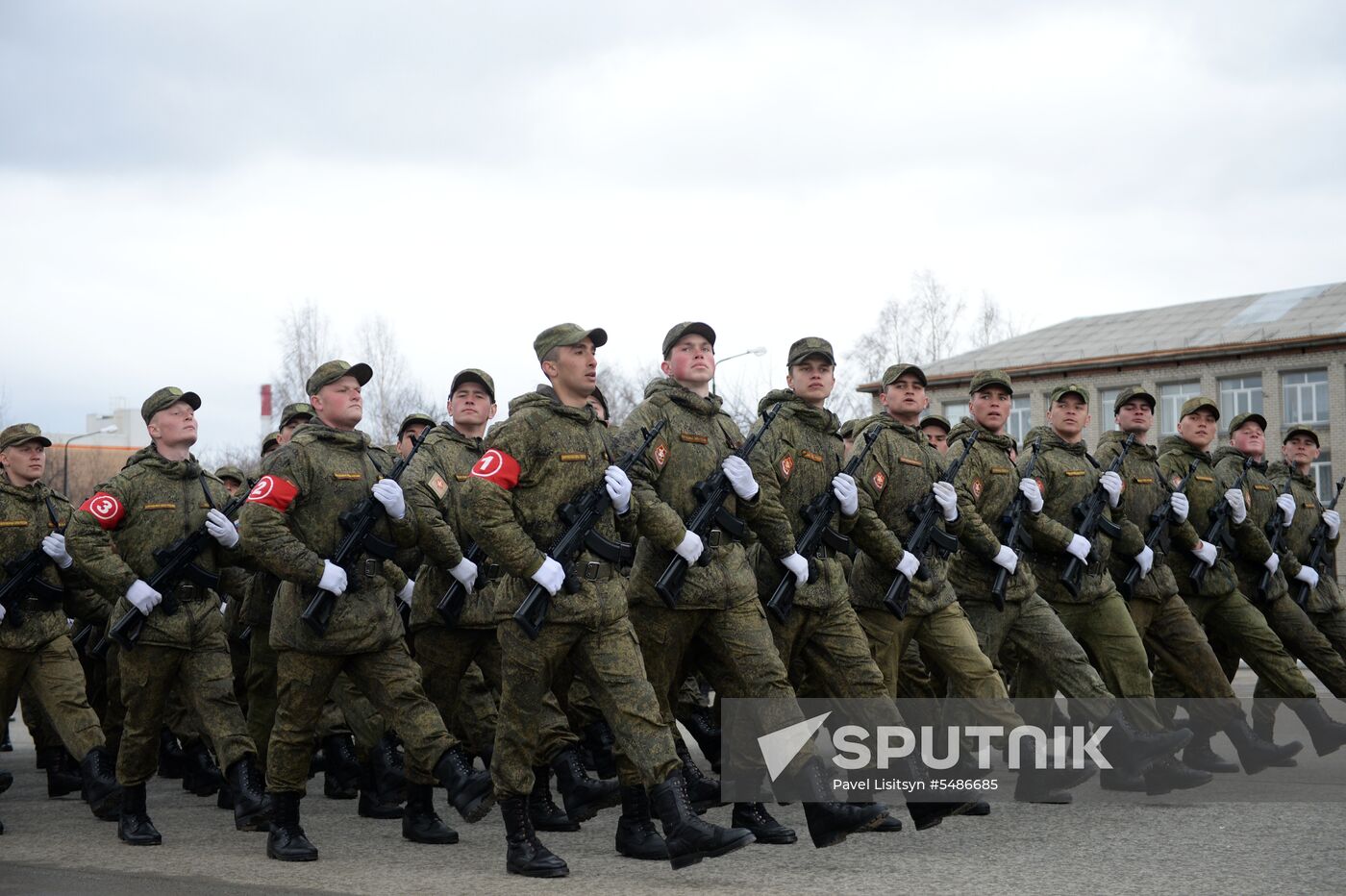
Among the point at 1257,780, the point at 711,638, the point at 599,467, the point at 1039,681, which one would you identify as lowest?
the point at 1257,780

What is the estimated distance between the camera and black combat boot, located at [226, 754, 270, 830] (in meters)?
7.34

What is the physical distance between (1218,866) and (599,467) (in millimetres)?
3040

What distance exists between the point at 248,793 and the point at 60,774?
8.98ft

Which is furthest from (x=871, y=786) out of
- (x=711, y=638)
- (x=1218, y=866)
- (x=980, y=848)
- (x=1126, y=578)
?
(x=1126, y=578)

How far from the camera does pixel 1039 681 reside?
8828 mm

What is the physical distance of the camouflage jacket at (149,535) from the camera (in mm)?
7465

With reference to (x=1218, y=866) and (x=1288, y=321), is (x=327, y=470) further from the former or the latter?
(x=1288, y=321)

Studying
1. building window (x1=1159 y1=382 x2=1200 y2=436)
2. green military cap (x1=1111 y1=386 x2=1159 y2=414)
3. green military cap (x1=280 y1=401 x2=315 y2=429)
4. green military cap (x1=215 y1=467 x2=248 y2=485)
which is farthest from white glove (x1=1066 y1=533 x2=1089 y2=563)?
building window (x1=1159 y1=382 x2=1200 y2=436)

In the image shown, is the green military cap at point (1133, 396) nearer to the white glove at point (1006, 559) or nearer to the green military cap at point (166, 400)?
the white glove at point (1006, 559)

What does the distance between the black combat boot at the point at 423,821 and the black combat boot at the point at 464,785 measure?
0.51 meters

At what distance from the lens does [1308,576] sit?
10883mm

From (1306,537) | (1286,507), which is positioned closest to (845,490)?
(1286,507)

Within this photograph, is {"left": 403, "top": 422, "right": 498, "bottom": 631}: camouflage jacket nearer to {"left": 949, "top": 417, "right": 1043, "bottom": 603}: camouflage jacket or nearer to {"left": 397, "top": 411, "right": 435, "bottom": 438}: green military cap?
{"left": 397, "top": 411, "right": 435, "bottom": 438}: green military cap

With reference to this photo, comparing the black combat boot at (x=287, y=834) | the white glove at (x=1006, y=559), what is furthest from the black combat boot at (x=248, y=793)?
the white glove at (x=1006, y=559)
